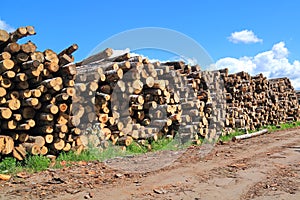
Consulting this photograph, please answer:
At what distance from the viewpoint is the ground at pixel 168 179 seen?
4566 millimetres

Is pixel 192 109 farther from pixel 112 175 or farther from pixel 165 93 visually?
pixel 112 175

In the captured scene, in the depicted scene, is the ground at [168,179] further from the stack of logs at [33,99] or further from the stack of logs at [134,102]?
the stack of logs at [134,102]

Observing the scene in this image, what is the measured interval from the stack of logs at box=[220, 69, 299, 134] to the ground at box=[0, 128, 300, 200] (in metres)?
5.46

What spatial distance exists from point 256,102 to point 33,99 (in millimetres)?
11181

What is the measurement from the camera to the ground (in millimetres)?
4566

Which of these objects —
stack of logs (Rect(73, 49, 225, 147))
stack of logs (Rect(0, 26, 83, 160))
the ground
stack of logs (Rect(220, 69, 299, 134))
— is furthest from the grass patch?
stack of logs (Rect(220, 69, 299, 134))

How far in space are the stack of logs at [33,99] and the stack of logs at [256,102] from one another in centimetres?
682

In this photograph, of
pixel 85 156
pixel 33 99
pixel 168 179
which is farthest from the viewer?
pixel 85 156

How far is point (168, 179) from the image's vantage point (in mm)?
5371

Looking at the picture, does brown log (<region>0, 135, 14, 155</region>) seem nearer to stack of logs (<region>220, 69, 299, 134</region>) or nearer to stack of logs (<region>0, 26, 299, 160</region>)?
stack of logs (<region>0, 26, 299, 160</region>)

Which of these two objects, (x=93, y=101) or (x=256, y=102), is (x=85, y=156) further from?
(x=256, y=102)

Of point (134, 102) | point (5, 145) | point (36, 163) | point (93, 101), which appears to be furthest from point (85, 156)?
point (134, 102)

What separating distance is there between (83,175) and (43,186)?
0.80 metres

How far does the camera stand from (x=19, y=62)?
6.63 metres
